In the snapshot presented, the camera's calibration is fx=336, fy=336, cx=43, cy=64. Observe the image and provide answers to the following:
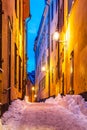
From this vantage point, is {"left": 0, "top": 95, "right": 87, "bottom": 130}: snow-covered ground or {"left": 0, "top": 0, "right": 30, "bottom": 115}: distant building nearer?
{"left": 0, "top": 95, "right": 87, "bottom": 130}: snow-covered ground

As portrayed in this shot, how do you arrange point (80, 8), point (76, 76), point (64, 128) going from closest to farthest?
point (64, 128) < point (80, 8) < point (76, 76)

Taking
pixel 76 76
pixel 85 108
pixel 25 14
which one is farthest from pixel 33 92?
pixel 85 108

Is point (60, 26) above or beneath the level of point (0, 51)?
above

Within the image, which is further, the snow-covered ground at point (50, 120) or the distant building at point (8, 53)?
the distant building at point (8, 53)

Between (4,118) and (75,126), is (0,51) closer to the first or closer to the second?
(4,118)

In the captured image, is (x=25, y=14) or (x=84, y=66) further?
(x=25, y=14)

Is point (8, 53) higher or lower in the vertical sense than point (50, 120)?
higher

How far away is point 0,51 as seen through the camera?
31.4 feet

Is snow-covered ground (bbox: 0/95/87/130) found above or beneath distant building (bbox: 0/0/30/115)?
beneath

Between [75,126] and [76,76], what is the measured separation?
760 centimetres

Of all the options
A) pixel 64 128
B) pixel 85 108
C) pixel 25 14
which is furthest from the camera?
pixel 25 14

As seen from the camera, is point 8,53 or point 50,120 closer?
point 50,120

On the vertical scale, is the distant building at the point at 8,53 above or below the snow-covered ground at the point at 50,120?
above

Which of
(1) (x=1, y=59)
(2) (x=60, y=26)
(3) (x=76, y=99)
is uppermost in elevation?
(2) (x=60, y=26)
